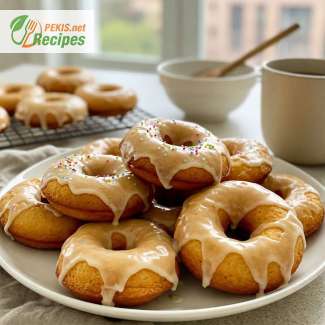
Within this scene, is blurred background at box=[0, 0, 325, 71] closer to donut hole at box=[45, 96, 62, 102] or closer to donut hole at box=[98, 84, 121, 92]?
donut hole at box=[98, 84, 121, 92]

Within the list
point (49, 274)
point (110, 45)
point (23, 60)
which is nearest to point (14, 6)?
point (23, 60)

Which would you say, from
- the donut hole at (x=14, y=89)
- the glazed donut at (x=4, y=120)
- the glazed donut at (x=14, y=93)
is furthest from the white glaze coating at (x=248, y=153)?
the donut hole at (x=14, y=89)

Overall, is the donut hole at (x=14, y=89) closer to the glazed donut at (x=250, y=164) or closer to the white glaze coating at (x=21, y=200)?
the white glaze coating at (x=21, y=200)

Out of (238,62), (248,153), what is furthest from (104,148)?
(238,62)

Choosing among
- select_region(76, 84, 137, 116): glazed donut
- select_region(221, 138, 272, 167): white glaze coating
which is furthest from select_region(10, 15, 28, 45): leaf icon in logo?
select_region(221, 138, 272, 167): white glaze coating

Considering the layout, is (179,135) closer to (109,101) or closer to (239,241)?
(239,241)

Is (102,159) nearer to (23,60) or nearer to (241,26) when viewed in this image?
(241,26)

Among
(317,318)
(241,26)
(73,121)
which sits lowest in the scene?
(317,318)
